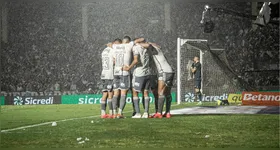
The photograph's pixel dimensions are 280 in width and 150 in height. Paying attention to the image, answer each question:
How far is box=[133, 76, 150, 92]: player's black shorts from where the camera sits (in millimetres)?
6297

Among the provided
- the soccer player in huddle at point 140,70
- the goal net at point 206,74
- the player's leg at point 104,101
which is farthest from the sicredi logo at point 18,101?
the goal net at point 206,74

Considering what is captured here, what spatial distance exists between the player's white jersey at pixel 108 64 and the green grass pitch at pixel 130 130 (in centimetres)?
40

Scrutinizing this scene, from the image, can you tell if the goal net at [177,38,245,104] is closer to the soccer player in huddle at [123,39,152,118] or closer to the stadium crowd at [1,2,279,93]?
the stadium crowd at [1,2,279,93]

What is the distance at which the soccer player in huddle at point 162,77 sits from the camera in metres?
6.33

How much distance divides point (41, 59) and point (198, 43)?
1.90 metres

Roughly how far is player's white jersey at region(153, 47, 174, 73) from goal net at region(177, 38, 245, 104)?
137mm

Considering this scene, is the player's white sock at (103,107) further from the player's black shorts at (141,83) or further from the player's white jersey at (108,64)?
the player's black shorts at (141,83)

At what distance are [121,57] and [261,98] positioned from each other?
185 centimetres

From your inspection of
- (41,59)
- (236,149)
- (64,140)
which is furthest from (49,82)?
(236,149)

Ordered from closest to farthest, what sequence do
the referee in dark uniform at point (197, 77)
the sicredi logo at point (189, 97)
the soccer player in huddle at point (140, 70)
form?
1. the soccer player in huddle at point (140, 70)
2. the sicredi logo at point (189, 97)
3. the referee in dark uniform at point (197, 77)

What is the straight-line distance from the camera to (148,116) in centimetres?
638

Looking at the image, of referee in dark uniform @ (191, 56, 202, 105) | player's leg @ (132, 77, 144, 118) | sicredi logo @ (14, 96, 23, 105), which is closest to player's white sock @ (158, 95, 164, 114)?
player's leg @ (132, 77, 144, 118)

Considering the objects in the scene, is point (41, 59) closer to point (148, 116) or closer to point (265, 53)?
point (148, 116)

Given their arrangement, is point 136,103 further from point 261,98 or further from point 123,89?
point 261,98
